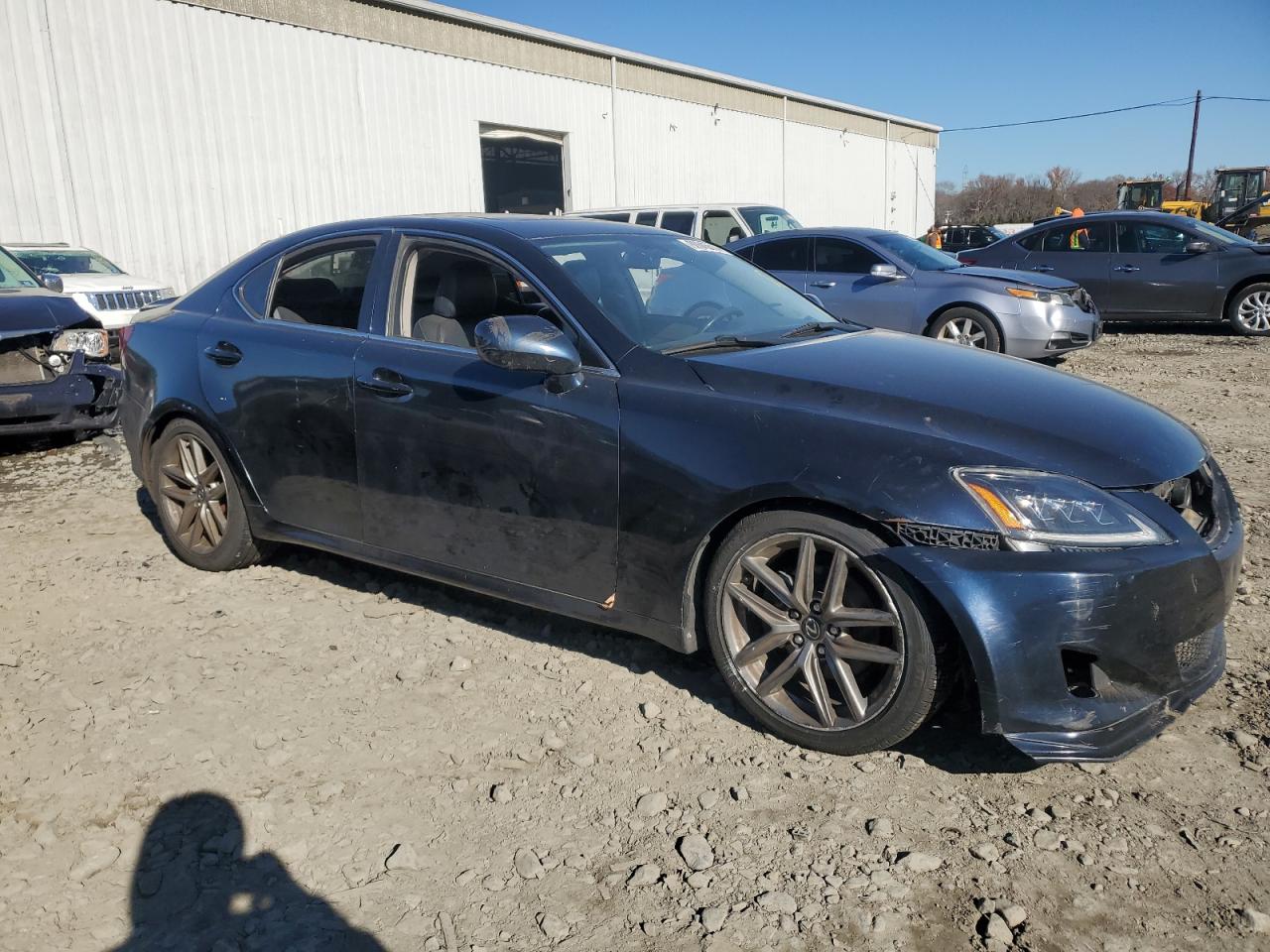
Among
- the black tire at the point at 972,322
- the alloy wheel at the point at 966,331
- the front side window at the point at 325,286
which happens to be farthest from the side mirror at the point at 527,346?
the alloy wheel at the point at 966,331

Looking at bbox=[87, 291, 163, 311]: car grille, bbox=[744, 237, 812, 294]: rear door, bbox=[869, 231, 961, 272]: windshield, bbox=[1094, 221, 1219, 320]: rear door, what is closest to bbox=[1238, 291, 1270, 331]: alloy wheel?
bbox=[1094, 221, 1219, 320]: rear door

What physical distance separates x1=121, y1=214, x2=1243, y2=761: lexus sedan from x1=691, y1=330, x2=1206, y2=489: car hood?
12 millimetres

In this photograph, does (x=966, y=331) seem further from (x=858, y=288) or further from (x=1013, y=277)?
(x=858, y=288)

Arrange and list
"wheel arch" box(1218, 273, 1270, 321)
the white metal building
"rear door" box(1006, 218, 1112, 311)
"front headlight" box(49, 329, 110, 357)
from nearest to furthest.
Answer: "front headlight" box(49, 329, 110, 357) < "wheel arch" box(1218, 273, 1270, 321) < "rear door" box(1006, 218, 1112, 311) < the white metal building

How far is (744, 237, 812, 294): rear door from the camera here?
1069 centimetres

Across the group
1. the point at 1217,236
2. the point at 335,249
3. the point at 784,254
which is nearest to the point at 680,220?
the point at 784,254

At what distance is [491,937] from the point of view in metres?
2.28

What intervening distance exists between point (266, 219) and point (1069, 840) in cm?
1777

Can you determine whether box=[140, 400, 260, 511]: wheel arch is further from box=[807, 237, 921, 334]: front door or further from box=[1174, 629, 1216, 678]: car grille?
box=[807, 237, 921, 334]: front door

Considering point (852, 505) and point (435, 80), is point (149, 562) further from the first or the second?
point (435, 80)

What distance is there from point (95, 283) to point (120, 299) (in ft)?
1.10

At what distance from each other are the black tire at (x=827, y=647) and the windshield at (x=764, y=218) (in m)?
10.5

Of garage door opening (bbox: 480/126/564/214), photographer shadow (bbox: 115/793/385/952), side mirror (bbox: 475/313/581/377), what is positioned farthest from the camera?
garage door opening (bbox: 480/126/564/214)

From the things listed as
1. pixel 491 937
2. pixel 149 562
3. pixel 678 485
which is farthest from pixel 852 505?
pixel 149 562
